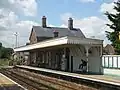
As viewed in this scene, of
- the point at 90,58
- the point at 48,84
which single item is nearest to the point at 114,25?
the point at 90,58

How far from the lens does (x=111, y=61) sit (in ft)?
79.5

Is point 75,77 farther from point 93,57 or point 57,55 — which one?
point 57,55

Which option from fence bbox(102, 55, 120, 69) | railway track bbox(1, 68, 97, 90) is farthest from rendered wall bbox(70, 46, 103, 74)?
railway track bbox(1, 68, 97, 90)

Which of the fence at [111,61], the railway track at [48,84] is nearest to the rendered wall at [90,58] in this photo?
the fence at [111,61]

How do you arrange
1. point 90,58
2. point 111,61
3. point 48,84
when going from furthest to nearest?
point 90,58, point 111,61, point 48,84

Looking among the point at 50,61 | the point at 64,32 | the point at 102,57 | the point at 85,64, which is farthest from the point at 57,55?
Answer: the point at 64,32

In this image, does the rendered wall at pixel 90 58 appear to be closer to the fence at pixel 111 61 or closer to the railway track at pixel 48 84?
the fence at pixel 111 61

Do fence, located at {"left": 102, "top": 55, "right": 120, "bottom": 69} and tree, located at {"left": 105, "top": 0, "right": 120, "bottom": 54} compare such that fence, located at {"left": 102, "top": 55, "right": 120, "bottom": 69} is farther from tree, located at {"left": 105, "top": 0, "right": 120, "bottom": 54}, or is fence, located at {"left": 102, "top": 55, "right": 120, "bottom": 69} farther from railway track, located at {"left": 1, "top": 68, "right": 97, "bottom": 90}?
tree, located at {"left": 105, "top": 0, "right": 120, "bottom": 54}

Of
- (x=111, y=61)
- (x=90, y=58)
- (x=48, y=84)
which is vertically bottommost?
(x=48, y=84)

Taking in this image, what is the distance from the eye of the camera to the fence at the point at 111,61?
23.3 m

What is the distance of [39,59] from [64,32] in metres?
14.4

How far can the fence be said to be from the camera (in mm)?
23344

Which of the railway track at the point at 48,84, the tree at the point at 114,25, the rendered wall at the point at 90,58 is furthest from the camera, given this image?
the tree at the point at 114,25

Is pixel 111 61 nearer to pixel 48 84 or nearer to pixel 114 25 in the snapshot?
pixel 48 84
